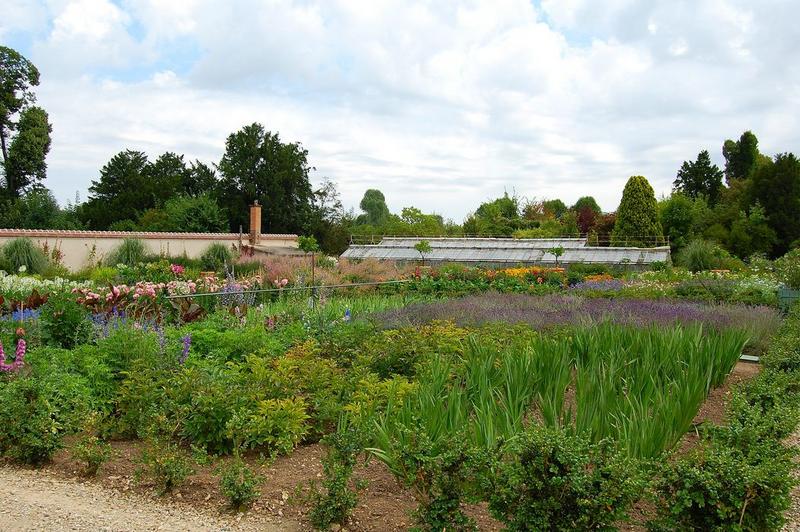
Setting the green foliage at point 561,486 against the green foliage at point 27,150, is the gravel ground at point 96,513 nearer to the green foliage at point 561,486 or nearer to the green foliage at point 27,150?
the green foliage at point 561,486

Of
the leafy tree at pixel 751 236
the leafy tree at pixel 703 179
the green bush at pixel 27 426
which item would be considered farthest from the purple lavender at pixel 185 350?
the leafy tree at pixel 703 179

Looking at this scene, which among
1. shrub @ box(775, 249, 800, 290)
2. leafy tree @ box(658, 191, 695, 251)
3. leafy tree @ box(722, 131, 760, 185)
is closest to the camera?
shrub @ box(775, 249, 800, 290)

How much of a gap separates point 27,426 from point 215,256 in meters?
18.8

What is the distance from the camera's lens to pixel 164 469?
3352mm

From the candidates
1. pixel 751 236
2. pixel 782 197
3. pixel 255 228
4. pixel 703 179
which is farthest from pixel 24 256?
pixel 703 179

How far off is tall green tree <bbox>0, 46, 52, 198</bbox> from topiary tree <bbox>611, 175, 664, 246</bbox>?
83.7 ft

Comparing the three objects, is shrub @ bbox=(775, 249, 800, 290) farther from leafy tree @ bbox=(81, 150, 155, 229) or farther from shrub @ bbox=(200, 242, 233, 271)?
leafy tree @ bbox=(81, 150, 155, 229)

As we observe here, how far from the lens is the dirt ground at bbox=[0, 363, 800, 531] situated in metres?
3.03

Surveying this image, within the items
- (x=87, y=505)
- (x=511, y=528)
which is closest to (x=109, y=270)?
(x=87, y=505)

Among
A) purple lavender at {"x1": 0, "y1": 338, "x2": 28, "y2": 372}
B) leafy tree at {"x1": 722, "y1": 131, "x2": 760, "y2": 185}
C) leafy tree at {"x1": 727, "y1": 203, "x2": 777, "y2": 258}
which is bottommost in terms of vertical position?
purple lavender at {"x1": 0, "y1": 338, "x2": 28, "y2": 372}

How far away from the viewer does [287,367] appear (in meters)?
4.62

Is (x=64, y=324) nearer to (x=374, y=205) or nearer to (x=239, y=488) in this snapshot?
(x=239, y=488)

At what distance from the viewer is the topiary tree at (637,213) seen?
26.7 meters

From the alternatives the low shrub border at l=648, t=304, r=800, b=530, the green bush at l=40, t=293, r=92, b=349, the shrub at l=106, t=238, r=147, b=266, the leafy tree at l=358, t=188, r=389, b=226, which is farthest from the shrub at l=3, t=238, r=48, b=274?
the leafy tree at l=358, t=188, r=389, b=226
